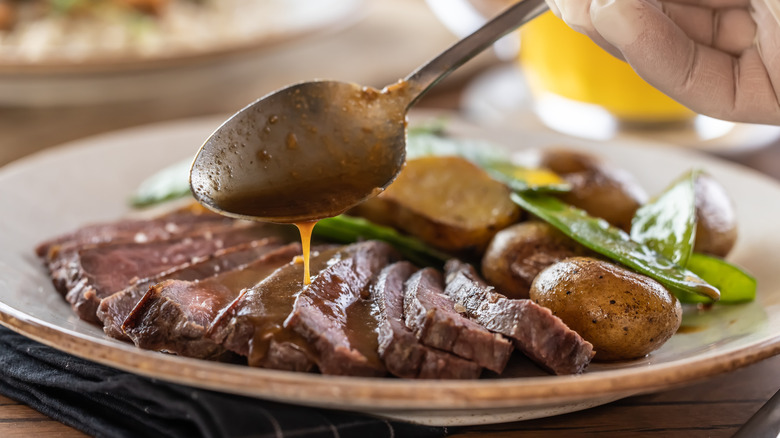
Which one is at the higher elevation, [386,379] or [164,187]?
[386,379]

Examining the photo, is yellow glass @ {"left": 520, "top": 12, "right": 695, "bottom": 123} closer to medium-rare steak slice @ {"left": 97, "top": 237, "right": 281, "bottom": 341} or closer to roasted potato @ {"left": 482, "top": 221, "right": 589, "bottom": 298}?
roasted potato @ {"left": 482, "top": 221, "right": 589, "bottom": 298}

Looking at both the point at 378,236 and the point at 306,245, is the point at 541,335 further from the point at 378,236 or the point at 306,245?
the point at 378,236

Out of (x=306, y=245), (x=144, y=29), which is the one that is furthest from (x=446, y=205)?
(x=144, y=29)

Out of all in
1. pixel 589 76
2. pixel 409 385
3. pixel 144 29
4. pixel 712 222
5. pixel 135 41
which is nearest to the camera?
pixel 409 385

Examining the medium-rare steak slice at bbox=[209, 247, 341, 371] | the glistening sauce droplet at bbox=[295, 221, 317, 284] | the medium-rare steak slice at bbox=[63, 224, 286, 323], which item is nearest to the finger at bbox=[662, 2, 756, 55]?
the glistening sauce droplet at bbox=[295, 221, 317, 284]

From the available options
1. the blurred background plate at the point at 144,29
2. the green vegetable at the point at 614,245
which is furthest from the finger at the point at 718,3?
the blurred background plate at the point at 144,29

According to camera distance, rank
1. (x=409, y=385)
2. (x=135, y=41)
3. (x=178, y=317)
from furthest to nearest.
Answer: (x=135, y=41)
(x=178, y=317)
(x=409, y=385)

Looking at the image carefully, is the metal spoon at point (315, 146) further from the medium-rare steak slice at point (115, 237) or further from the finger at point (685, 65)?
the medium-rare steak slice at point (115, 237)
